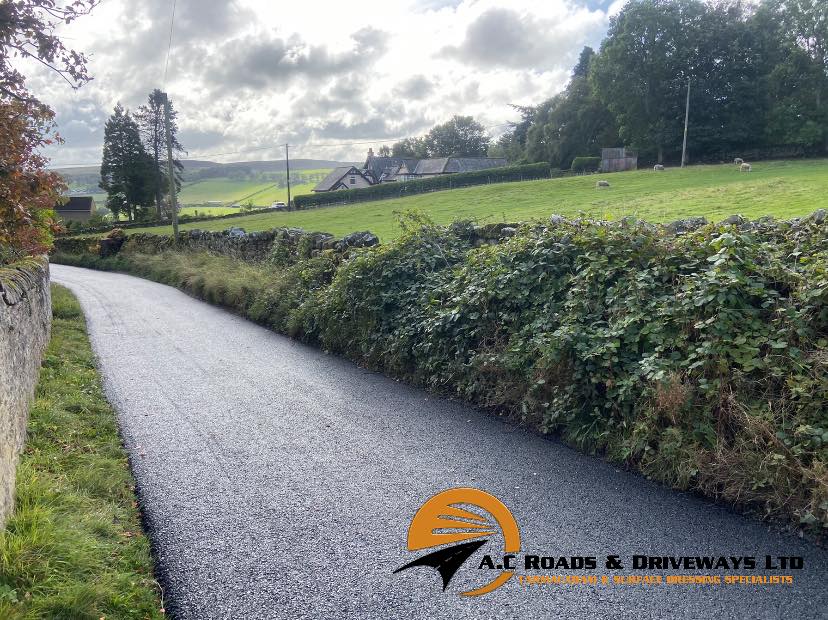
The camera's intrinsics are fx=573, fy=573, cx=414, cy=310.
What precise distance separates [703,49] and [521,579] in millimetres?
53996

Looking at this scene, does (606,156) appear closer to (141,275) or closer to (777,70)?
(777,70)

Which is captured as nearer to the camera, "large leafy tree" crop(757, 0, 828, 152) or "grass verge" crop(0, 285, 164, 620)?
"grass verge" crop(0, 285, 164, 620)

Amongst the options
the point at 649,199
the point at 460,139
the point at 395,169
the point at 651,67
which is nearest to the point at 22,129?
the point at 649,199

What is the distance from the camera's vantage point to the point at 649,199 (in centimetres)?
2162

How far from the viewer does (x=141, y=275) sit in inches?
1006

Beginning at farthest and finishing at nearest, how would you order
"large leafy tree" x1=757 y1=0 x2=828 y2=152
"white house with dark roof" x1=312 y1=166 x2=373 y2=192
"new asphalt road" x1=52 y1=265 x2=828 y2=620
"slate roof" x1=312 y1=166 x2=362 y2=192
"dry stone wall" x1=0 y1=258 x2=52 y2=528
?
"white house with dark roof" x1=312 y1=166 x2=373 y2=192 < "slate roof" x1=312 y1=166 x2=362 y2=192 < "large leafy tree" x1=757 y1=0 x2=828 y2=152 < "dry stone wall" x1=0 y1=258 x2=52 y2=528 < "new asphalt road" x1=52 y1=265 x2=828 y2=620

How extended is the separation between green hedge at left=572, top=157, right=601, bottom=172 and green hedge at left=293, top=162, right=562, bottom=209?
2.25m

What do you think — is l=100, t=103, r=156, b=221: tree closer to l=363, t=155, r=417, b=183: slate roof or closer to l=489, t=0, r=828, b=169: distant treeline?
l=363, t=155, r=417, b=183: slate roof

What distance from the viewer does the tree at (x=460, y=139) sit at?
9262 centimetres

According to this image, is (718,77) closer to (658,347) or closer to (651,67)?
(651,67)

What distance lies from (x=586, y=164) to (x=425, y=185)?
13640mm

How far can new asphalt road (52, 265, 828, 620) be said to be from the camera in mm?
3031

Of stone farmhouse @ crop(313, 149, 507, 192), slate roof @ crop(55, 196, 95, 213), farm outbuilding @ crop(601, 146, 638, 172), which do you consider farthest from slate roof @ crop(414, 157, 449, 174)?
slate roof @ crop(55, 196, 95, 213)

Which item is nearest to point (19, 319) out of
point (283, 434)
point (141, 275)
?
point (283, 434)
